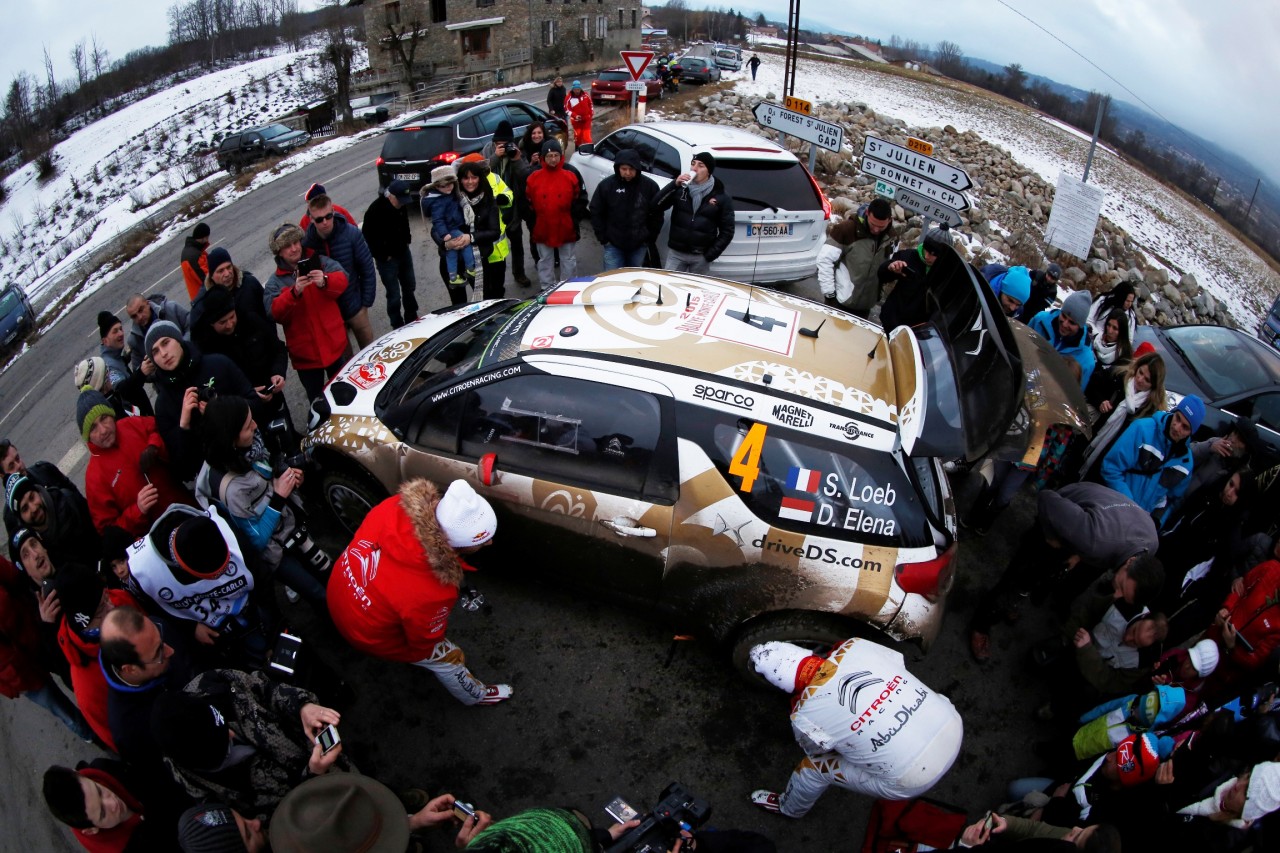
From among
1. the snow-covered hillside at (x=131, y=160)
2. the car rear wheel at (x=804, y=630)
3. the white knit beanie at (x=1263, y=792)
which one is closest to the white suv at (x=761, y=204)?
the car rear wheel at (x=804, y=630)

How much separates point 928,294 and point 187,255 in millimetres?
5835

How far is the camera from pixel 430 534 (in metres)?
2.91

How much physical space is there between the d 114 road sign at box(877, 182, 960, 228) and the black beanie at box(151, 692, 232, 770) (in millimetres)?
6324

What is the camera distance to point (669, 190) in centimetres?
629

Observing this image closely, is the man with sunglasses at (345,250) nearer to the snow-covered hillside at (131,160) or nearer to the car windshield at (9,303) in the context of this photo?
the car windshield at (9,303)

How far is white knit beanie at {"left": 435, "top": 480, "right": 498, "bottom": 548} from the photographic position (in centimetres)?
290

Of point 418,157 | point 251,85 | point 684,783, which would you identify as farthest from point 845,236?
point 251,85

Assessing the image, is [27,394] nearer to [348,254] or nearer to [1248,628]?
[348,254]

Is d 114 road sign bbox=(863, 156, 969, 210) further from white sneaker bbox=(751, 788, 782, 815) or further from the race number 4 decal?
white sneaker bbox=(751, 788, 782, 815)

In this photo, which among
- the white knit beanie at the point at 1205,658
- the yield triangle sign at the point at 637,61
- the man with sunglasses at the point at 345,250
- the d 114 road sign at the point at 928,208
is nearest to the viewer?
the white knit beanie at the point at 1205,658

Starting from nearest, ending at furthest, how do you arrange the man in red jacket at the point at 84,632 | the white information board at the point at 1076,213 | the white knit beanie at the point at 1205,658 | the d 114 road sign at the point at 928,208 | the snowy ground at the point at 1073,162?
the man in red jacket at the point at 84,632 → the white knit beanie at the point at 1205,658 → the d 114 road sign at the point at 928,208 → the white information board at the point at 1076,213 → the snowy ground at the point at 1073,162

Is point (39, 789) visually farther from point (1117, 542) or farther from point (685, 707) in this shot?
point (1117, 542)

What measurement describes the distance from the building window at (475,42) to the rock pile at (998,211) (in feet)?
84.3

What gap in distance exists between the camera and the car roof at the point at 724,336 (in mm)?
3543
